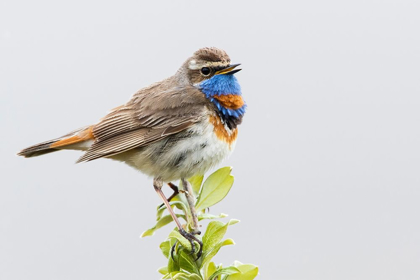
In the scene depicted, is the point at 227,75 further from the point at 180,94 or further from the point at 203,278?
the point at 203,278

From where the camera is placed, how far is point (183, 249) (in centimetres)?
210

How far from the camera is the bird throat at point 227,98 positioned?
3918 millimetres

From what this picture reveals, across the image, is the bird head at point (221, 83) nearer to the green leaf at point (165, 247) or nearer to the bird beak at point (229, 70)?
the bird beak at point (229, 70)

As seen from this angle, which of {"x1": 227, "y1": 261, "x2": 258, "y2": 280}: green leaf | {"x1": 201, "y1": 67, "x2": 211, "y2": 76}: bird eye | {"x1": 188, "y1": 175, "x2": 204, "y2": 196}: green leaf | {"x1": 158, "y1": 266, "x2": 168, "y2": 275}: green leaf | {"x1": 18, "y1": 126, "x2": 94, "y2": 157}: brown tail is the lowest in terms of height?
{"x1": 227, "y1": 261, "x2": 258, "y2": 280}: green leaf

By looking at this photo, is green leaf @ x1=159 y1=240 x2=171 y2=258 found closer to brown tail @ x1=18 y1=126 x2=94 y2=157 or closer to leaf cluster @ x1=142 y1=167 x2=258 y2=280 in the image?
leaf cluster @ x1=142 y1=167 x2=258 y2=280

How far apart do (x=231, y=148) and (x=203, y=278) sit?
6.29 ft

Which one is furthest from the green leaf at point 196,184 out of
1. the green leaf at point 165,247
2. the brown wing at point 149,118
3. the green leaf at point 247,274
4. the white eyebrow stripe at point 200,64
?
the white eyebrow stripe at point 200,64

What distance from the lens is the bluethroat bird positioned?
12.5ft

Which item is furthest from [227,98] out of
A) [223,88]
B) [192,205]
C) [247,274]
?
[247,274]

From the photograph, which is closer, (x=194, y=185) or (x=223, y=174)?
(x=223, y=174)

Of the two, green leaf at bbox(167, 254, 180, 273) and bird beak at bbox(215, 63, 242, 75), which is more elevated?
bird beak at bbox(215, 63, 242, 75)

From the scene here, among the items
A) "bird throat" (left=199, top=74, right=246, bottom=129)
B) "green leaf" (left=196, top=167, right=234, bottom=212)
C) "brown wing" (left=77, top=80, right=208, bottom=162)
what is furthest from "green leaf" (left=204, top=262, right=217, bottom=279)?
"bird throat" (left=199, top=74, right=246, bottom=129)

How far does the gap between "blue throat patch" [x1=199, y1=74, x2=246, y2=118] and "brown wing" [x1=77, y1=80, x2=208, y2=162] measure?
8 cm

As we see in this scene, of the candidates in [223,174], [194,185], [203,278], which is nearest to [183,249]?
[203,278]
